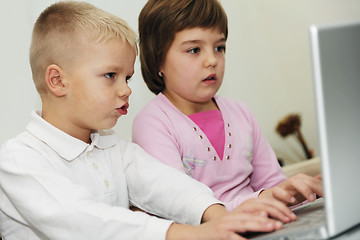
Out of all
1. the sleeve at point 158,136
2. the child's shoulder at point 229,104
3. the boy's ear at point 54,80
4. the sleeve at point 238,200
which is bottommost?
the sleeve at point 238,200

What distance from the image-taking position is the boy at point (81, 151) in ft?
2.72

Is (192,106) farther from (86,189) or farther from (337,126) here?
(337,126)

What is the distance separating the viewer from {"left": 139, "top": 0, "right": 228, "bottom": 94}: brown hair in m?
1.14

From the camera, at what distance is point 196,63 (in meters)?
1.16

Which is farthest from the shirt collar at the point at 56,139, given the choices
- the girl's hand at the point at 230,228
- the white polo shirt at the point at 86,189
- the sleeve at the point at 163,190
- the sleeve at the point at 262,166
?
the sleeve at the point at 262,166

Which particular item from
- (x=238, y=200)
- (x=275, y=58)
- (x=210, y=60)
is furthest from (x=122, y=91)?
(x=275, y=58)

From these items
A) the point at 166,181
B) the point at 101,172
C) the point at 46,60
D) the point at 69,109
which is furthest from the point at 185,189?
the point at 46,60

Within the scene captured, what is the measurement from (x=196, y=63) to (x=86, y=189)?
0.46 metres

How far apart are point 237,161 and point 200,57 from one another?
29 cm

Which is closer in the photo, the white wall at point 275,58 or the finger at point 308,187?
the finger at point 308,187

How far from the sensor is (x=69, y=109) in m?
1.00

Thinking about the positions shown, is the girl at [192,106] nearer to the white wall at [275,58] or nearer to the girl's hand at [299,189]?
the girl's hand at [299,189]

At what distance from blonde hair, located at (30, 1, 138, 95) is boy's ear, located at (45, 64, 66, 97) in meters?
0.02

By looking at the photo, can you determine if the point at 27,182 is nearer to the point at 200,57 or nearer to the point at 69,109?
the point at 69,109
